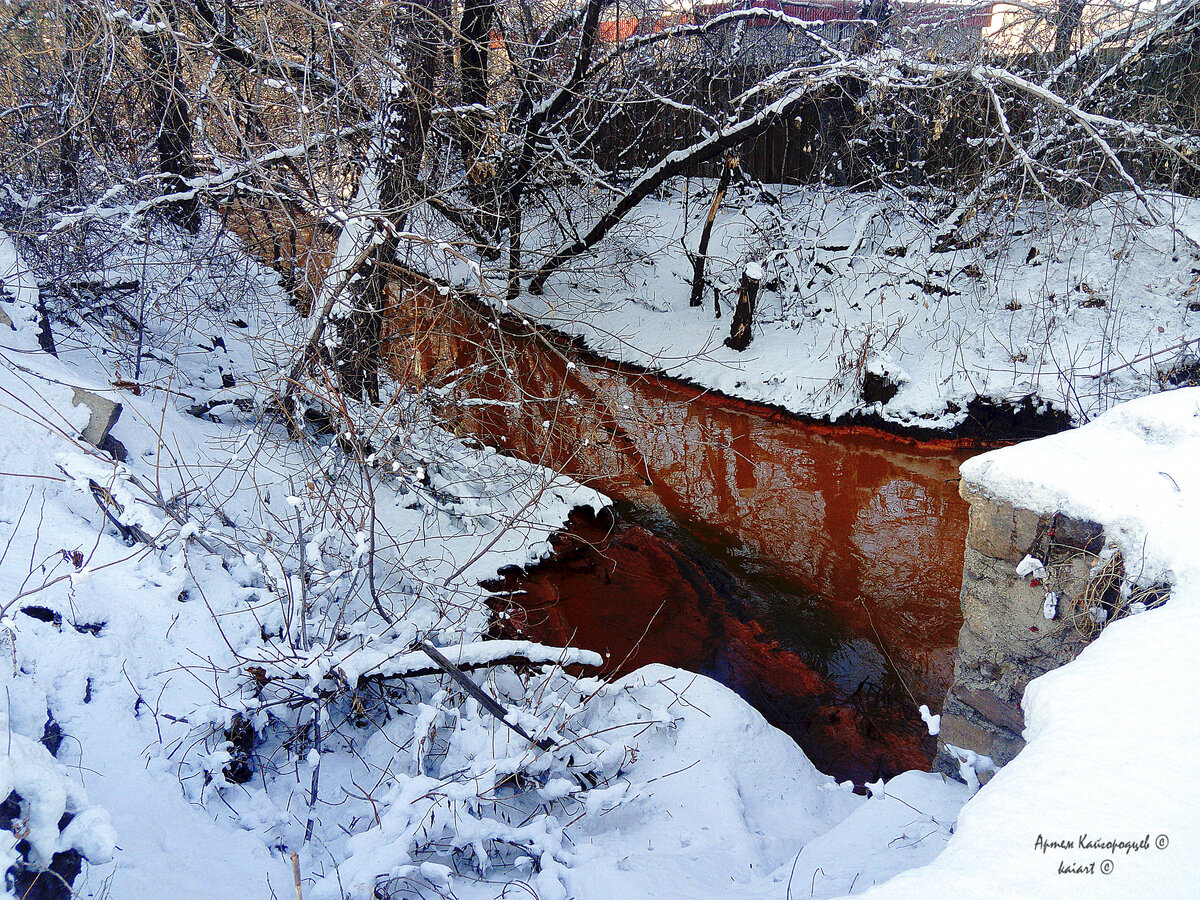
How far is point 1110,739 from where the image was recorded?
1853mm

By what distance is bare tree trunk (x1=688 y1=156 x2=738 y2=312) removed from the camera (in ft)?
30.8

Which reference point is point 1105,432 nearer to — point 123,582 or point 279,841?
point 279,841

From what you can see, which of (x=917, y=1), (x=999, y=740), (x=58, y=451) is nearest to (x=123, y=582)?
(x=58, y=451)

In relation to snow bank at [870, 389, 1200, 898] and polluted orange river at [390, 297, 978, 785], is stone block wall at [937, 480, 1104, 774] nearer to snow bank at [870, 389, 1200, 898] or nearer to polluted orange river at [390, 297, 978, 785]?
snow bank at [870, 389, 1200, 898]

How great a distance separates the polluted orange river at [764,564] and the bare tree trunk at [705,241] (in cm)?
260

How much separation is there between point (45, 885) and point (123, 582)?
5.16 ft

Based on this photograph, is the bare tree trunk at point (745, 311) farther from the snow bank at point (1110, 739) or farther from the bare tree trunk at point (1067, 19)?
the snow bank at point (1110, 739)

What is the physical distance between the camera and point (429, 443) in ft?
18.8

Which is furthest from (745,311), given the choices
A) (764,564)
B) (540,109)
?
(764,564)

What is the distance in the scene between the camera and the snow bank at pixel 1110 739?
1.56 metres

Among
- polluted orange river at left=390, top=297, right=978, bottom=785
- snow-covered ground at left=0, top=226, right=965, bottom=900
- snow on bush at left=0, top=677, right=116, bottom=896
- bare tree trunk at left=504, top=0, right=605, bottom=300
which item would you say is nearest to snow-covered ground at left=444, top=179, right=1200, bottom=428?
polluted orange river at left=390, top=297, right=978, bottom=785

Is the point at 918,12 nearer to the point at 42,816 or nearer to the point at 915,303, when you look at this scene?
the point at 915,303

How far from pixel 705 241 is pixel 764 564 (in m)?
5.59

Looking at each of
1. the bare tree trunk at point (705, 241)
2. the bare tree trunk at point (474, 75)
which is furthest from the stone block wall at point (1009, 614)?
the bare tree trunk at point (705, 241)
